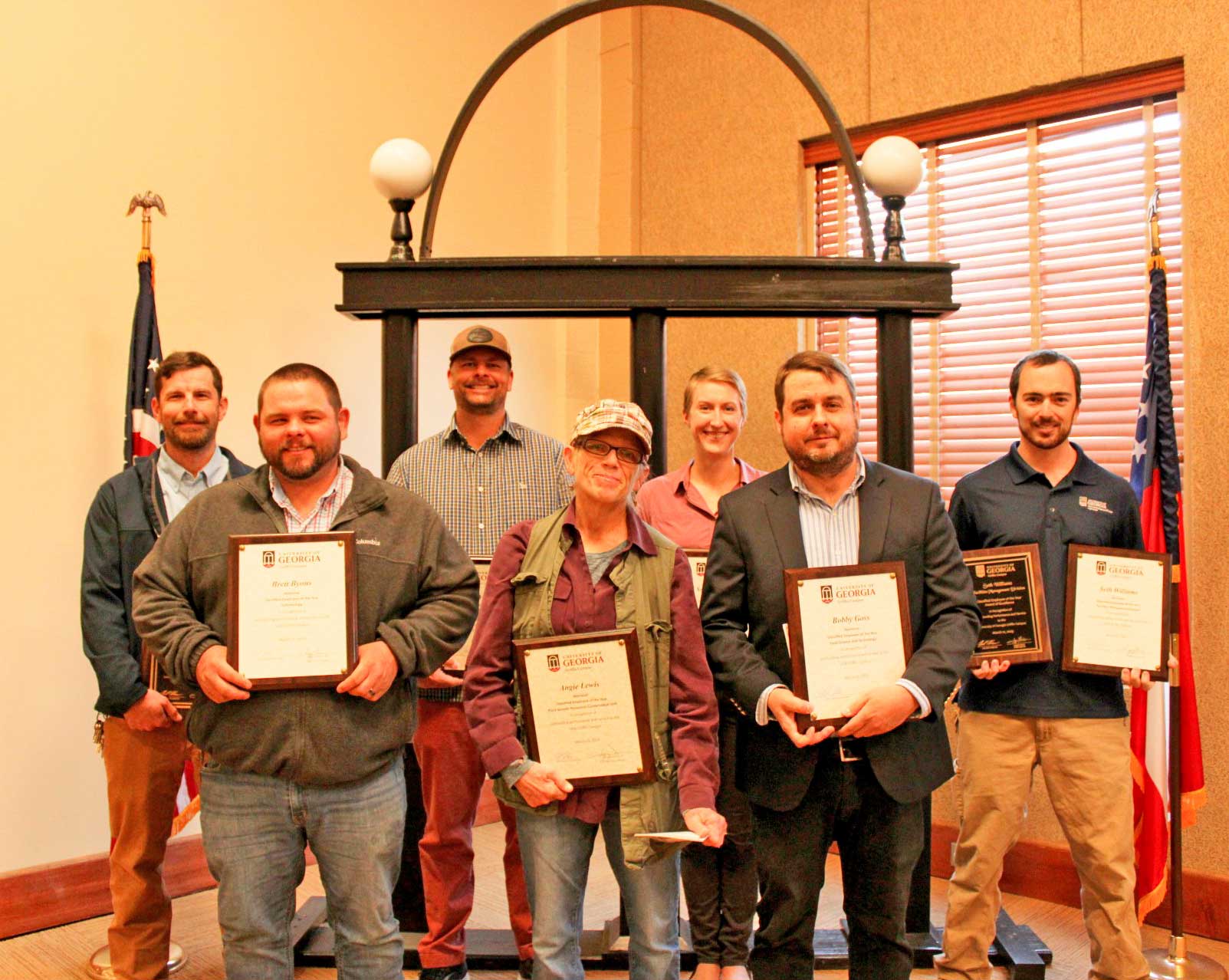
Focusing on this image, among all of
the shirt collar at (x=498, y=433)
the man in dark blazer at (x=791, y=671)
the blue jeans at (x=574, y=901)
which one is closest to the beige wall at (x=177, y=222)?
the shirt collar at (x=498, y=433)

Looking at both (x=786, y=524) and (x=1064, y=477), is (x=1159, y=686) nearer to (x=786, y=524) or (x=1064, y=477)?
(x=1064, y=477)

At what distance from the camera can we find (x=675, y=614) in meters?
2.24

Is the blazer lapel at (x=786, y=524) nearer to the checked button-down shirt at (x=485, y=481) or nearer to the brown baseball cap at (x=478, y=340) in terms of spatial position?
the checked button-down shirt at (x=485, y=481)

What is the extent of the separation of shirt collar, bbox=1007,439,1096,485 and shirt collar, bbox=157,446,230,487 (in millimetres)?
2340

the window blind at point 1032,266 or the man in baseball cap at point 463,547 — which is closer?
the man in baseball cap at point 463,547

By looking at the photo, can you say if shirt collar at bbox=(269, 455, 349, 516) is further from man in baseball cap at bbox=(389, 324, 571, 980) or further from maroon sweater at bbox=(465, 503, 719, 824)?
man in baseball cap at bbox=(389, 324, 571, 980)

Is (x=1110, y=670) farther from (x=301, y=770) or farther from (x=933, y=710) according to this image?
(x=301, y=770)

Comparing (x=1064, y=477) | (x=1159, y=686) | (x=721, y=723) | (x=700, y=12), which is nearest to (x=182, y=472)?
(x=721, y=723)

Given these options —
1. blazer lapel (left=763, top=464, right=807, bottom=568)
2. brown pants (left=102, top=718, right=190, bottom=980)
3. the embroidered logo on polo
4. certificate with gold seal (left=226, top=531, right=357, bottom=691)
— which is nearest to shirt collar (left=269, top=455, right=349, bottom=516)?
certificate with gold seal (left=226, top=531, right=357, bottom=691)

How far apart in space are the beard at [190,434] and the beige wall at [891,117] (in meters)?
2.49

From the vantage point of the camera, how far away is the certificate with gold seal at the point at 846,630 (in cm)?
223

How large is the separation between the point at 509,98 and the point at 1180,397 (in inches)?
131

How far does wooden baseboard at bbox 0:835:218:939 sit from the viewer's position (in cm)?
347

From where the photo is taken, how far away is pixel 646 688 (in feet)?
7.15
